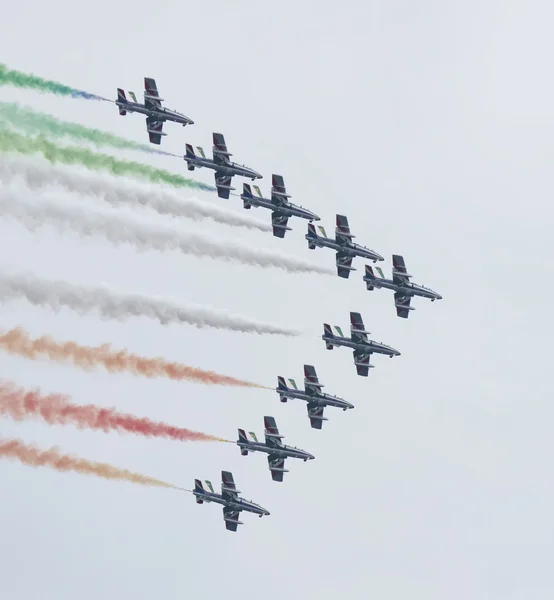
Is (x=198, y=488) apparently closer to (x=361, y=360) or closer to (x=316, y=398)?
(x=316, y=398)

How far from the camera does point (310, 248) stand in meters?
126

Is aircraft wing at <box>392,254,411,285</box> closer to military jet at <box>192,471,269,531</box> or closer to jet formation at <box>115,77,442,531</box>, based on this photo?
jet formation at <box>115,77,442,531</box>

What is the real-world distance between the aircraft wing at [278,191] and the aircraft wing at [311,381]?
12072mm

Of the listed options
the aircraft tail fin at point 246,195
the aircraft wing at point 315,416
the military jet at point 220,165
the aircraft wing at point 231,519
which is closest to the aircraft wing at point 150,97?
the military jet at point 220,165

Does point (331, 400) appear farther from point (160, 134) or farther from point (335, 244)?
point (160, 134)

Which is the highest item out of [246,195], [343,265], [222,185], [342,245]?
[222,185]

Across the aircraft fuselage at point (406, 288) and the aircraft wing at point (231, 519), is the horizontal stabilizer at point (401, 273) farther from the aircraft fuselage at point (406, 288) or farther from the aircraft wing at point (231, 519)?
the aircraft wing at point (231, 519)

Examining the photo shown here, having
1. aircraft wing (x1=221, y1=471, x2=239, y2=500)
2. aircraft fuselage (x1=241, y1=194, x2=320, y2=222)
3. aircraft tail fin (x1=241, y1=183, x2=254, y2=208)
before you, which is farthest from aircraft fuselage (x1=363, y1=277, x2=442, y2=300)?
aircraft wing (x1=221, y1=471, x2=239, y2=500)

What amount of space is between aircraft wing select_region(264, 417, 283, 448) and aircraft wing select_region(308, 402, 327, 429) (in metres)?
3.21

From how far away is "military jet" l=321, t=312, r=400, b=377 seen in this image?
12694 cm

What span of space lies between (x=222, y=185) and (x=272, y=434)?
17762 mm

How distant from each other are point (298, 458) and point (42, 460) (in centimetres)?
3180

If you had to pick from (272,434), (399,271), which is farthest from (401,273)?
(272,434)

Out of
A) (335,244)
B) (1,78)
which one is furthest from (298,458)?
(1,78)
